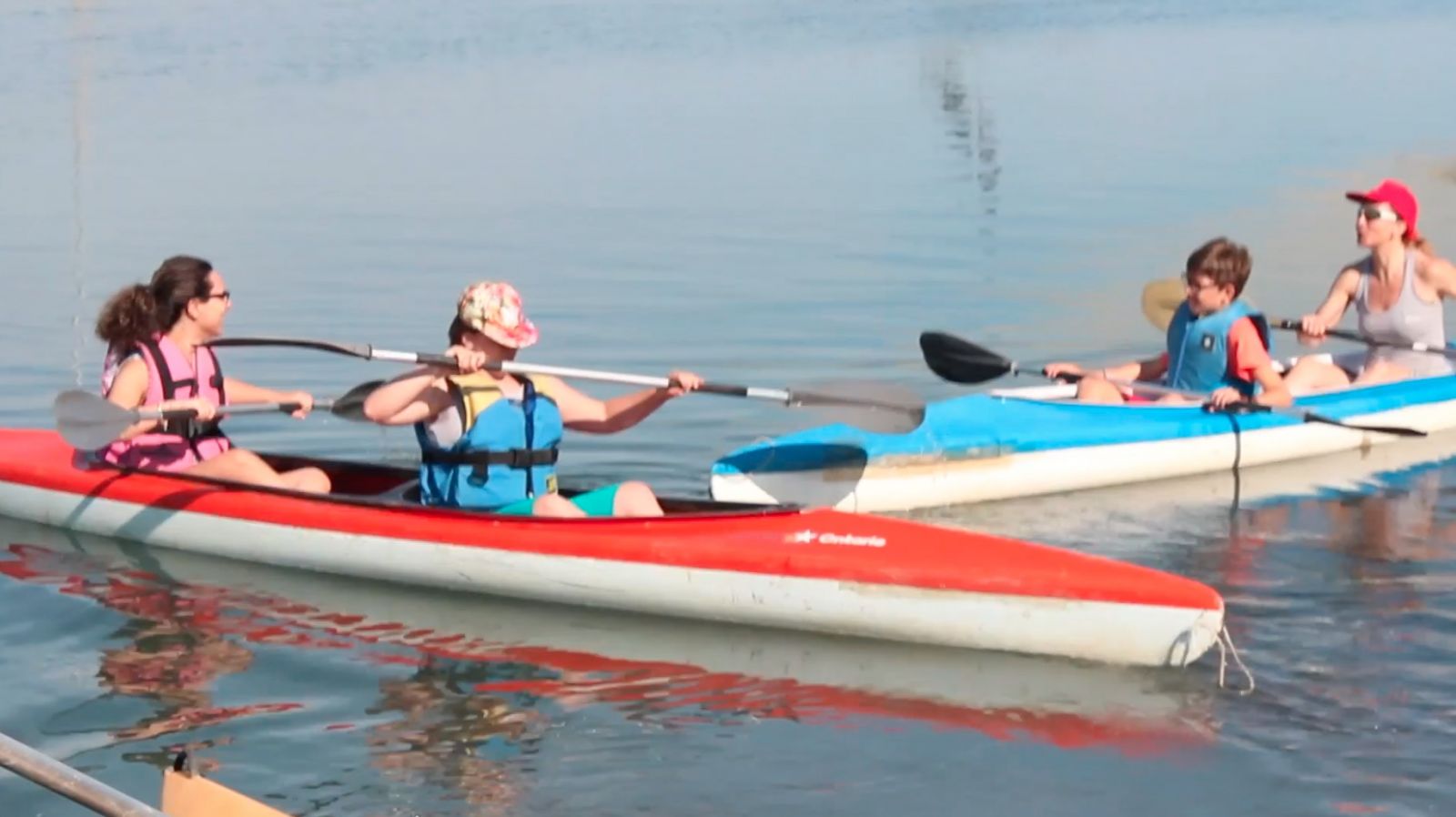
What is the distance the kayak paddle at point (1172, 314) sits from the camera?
33.6 feet

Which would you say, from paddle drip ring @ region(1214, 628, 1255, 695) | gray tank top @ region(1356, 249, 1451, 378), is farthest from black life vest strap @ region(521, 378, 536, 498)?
gray tank top @ region(1356, 249, 1451, 378)

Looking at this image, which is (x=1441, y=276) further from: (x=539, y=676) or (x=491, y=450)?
(x=539, y=676)

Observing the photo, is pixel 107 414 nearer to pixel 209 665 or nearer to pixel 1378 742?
pixel 209 665

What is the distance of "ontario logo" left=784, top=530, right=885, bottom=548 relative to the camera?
7129 mm

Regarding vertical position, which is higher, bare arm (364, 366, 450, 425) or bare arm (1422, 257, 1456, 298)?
bare arm (1422, 257, 1456, 298)

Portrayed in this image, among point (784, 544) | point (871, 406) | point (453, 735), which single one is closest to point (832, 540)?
point (784, 544)

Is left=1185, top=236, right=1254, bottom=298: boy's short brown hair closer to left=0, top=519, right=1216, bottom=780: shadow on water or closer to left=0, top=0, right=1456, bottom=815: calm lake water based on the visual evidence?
left=0, top=0, right=1456, bottom=815: calm lake water

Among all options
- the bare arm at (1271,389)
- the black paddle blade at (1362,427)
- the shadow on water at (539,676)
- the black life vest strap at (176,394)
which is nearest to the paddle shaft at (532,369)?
the black life vest strap at (176,394)

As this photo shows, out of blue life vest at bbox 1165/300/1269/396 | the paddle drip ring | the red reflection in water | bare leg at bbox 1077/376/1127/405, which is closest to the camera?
the red reflection in water

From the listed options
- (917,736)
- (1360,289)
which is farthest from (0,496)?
(1360,289)

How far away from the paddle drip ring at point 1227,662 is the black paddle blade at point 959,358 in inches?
109

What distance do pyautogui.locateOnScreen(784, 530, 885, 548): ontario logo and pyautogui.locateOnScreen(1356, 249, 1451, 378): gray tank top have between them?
419 cm

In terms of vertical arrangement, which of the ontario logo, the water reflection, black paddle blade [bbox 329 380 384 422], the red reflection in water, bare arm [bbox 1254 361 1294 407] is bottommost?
the water reflection

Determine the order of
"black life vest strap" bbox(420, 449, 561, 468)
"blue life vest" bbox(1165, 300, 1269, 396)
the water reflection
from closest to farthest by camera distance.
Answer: the water reflection, "black life vest strap" bbox(420, 449, 561, 468), "blue life vest" bbox(1165, 300, 1269, 396)
